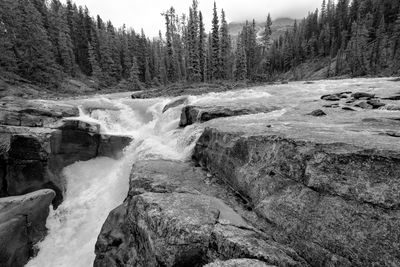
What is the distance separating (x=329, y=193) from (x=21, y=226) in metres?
11.7

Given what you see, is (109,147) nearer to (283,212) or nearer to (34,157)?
(34,157)

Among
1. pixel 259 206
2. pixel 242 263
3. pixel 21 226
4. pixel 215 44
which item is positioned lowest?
pixel 21 226

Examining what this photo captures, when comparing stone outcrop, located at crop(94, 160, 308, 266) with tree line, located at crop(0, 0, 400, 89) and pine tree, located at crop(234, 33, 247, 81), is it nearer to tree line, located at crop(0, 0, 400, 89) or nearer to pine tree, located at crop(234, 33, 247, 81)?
tree line, located at crop(0, 0, 400, 89)

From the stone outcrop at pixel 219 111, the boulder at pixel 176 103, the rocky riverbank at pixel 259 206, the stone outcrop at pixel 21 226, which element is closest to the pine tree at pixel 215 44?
the boulder at pixel 176 103

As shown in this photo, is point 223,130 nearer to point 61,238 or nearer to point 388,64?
point 61,238

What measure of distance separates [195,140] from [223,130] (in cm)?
293

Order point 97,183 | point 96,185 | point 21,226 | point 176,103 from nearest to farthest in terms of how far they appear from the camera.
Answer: point 21,226 < point 96,185 < point 97,183 < point 176,103

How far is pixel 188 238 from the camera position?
4.92 meters

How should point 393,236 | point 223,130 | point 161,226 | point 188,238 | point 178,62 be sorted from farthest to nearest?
point 178,62 < point 223,130 < point 161,226 < point 188,238 < point 393,236

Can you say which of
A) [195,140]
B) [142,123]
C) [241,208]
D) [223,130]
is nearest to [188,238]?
[241,208]

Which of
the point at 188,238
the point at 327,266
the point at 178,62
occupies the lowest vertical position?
the point at 327,266

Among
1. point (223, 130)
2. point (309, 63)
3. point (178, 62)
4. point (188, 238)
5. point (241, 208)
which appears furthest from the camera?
point (309, 63)

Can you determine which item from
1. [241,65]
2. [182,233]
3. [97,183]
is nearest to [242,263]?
[182,233]

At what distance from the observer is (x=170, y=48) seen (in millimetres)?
67000
